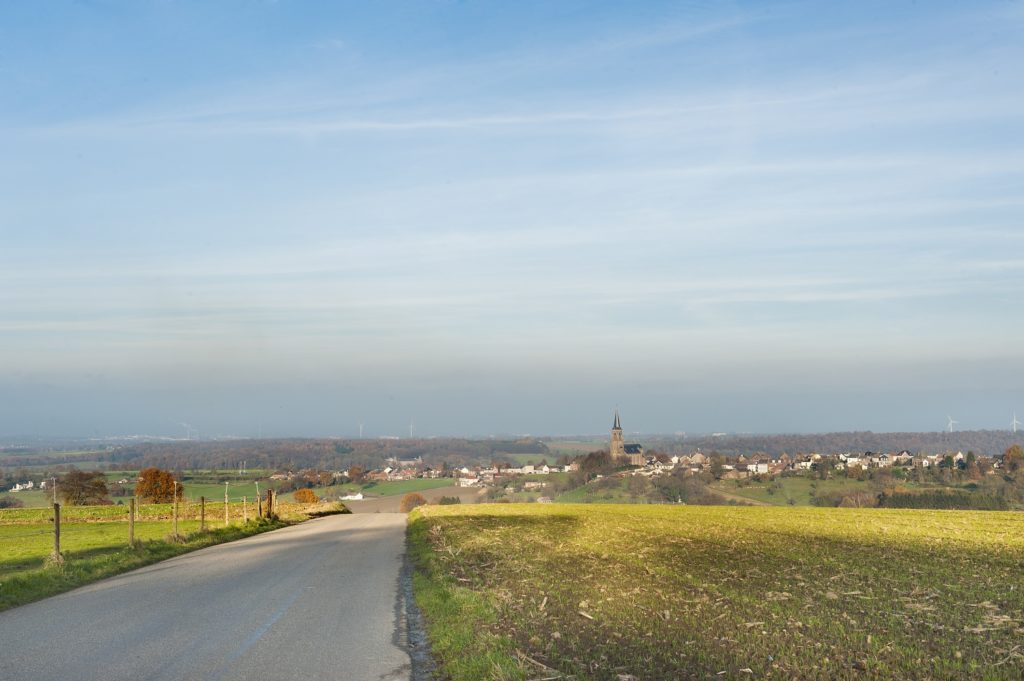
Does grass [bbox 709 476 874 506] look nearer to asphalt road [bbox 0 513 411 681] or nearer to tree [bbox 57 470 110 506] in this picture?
asphalt road [bbox 0 513 411 681]

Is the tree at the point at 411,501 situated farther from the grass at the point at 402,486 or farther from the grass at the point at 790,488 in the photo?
the grass at the point at 790,488

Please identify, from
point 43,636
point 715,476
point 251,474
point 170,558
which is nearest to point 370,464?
point 251,474

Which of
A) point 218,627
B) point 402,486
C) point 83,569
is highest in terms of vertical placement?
point 218,627

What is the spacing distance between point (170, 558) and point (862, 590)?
65.7ft

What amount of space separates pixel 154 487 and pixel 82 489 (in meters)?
8.84

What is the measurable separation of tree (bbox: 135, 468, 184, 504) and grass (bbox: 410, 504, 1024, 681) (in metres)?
87.1

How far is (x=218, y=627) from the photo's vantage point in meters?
11.7

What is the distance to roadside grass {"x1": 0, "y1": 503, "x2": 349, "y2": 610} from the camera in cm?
1745

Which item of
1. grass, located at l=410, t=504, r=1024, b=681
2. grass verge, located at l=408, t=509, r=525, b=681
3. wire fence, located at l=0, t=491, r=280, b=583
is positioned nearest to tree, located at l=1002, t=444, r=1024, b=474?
grass, located at l=410, t=504, r=1024, b=681

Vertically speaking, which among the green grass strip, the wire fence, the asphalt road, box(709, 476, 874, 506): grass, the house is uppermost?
the asphalt road

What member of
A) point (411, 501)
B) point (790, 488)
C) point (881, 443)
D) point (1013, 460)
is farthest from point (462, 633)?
point (881, 443)

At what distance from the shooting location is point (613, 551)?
20609 mm

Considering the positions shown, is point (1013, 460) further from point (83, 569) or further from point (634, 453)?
point (83, 569)

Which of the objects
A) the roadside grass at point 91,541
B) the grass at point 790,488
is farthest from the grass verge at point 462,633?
the grass at point 790,488
